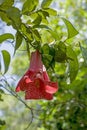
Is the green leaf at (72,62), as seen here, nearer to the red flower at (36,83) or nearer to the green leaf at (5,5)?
the red flower at (36,83)

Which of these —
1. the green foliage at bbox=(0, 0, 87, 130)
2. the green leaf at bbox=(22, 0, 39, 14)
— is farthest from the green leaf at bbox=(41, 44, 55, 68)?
the green leaf at bbox=(22, 0, 39, 14)

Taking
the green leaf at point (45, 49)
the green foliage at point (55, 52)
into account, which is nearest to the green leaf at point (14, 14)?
the green foliage at point (55, 52)

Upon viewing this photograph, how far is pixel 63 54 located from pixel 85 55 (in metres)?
0.06

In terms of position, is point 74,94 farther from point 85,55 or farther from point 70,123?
point 85,55

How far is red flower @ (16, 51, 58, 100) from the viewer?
99 centimetres

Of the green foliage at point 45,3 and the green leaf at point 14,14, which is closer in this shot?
the green leaf at point 14,14

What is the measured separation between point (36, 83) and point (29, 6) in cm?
21

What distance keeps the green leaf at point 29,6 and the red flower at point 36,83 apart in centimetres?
12

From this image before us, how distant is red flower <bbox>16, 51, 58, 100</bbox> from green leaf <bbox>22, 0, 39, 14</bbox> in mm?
115

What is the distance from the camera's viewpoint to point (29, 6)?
1048 mm

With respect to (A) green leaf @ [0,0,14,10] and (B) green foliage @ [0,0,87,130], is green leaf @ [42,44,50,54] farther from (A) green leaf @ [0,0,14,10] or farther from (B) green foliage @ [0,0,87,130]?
(A) green leaf @ [0,0,14,10]

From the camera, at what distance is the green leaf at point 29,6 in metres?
1.04

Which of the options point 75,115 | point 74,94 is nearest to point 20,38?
point 74,94

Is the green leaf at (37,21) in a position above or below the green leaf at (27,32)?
above
